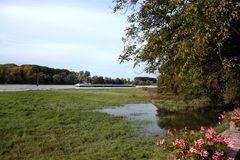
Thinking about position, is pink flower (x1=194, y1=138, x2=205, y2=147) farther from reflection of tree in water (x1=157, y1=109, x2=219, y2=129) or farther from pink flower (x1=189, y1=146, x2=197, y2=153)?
reflection of tree in water (x1=157, y1=109, x2=219, y2=129)

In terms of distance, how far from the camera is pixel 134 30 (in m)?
13.2

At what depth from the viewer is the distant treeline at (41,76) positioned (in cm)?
10344

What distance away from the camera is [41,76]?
116 m

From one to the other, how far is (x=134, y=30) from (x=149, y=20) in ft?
2.28

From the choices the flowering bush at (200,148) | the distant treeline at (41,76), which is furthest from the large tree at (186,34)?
the distant treeline at (41,76)

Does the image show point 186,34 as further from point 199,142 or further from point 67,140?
point 67,140

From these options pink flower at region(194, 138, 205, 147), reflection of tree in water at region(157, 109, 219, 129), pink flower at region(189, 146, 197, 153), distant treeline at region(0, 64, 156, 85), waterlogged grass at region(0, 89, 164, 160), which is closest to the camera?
pink flower at region(189, 146, 197, 153)

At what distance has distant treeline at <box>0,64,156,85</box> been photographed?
103 m

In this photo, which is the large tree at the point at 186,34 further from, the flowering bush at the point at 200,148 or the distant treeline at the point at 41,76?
the distant treeline at the point at 41,76

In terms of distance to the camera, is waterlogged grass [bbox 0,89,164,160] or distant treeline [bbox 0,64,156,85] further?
distant treeline [bbox 0,64,156,85]

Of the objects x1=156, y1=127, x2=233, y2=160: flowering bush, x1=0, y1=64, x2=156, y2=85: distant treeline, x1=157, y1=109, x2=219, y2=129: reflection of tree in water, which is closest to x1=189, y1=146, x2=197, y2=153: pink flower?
x1=156, y1=127, x2=233, y2=160: flowering bush

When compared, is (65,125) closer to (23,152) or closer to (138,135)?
(138,135)

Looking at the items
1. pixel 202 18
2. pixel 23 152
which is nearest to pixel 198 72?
pixel 202 18

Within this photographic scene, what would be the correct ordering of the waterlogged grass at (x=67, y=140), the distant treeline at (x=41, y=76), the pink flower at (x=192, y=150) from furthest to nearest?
the distant treeline at (x=41, y=76) → the waterlogged grass at (x=67, y=140) → the pink flower at (x=192, y=150)
